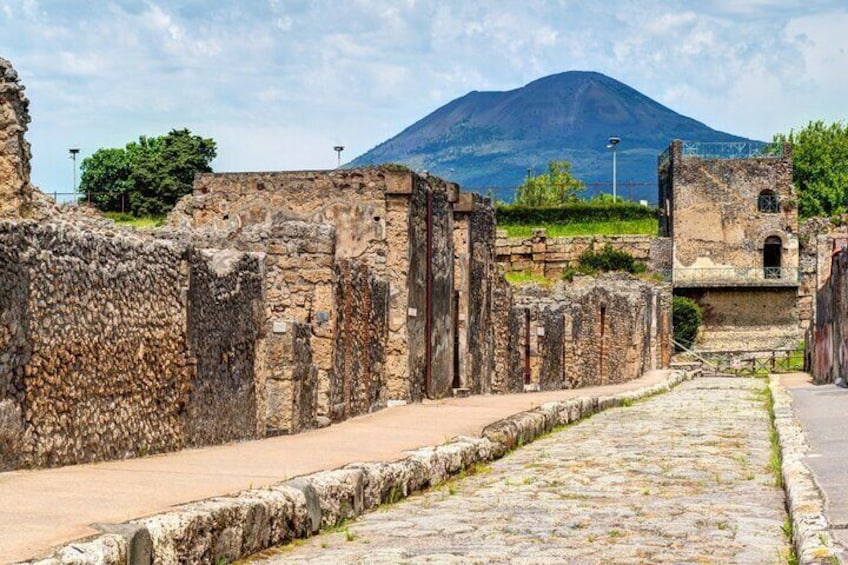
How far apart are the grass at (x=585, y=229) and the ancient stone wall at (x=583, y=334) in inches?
769

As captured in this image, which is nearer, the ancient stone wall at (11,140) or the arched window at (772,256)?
the ancient stone wall at (11,140)

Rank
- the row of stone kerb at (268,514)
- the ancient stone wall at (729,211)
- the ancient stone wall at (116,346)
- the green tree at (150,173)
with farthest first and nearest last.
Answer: the ancient stone wall at (729,211) < the green tree at (150,173) < the ancient stone wall at (116,346) < the row of stone kerb at (268,514)

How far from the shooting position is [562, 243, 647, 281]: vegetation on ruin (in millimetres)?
61188

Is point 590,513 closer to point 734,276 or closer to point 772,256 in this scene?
point 734,276

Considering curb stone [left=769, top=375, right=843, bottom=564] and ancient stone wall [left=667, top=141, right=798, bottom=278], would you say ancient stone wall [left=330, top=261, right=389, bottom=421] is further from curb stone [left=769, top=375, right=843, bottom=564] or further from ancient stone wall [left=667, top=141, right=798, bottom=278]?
ancient stone wall [left=667, top=141, right=798, bottom=278]

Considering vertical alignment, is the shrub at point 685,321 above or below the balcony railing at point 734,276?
below

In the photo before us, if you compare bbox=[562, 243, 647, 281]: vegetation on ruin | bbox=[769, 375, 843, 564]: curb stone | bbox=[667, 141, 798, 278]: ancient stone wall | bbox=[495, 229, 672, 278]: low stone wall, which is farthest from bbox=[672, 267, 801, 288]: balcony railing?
bbox=[769, 375, 843, 564]: curb stone

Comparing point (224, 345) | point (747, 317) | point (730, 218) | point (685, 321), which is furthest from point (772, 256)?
point (224, 345)

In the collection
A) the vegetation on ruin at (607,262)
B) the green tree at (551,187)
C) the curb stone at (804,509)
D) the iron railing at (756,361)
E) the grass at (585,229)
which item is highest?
the green tree at (551,187)

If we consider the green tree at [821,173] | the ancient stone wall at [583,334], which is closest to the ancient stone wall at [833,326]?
the ancient stone wall at [583,334]

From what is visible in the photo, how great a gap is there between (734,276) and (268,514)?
60.0 m

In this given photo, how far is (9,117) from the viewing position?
9375 millimetres

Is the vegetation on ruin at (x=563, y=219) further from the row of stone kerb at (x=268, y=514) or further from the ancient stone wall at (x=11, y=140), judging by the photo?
the ancient stone wall at (x=11, y=140)

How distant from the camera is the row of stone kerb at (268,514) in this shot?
5.44 metres
